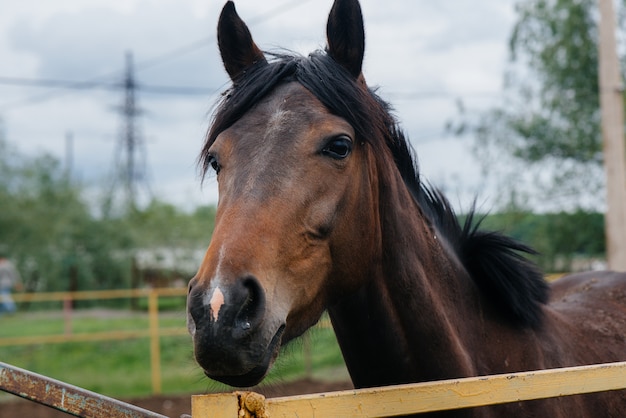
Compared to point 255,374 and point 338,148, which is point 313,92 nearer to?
point 338,148

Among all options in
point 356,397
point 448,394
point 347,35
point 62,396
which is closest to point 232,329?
point 356,397

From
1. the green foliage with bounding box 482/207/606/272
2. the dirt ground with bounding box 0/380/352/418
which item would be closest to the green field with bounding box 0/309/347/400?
the dirt ground with bounding box 0/380/352/418

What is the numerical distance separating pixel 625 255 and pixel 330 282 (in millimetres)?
7548

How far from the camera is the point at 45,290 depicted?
21.9 metres

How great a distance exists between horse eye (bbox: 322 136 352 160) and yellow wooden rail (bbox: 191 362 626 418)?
75cm

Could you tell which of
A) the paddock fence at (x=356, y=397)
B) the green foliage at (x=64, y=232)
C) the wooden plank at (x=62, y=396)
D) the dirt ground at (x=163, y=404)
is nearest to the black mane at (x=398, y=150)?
the paddock fence at (x=356, y=397)

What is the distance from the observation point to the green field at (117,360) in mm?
11164

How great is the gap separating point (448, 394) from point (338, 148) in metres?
0.84

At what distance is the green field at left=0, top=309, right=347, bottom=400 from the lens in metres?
11.2

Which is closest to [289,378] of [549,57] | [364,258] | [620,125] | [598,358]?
[620,125]

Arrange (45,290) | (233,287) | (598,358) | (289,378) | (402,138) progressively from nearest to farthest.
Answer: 1. (233,287)
2. (402,138)
3. (598,358)
4. (289,378)
5. (45,290)

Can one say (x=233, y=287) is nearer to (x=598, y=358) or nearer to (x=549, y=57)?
(x=598, y=358)

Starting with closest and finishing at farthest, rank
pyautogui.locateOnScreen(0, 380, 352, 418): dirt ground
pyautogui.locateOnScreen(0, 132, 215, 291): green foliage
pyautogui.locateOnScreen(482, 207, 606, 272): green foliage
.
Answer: pyautogui.locateOnScreen(0, 380, 352, 418): dirt ground, pyautogui.locateOnScreen(482, 207, 606, 272): green foliage, pyautogui.locateOnScreen(0, 132, 215, 291): green foliage

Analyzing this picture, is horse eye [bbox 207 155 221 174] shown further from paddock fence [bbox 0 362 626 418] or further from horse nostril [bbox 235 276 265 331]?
paddock fence [bbox 0 362 626 418]
